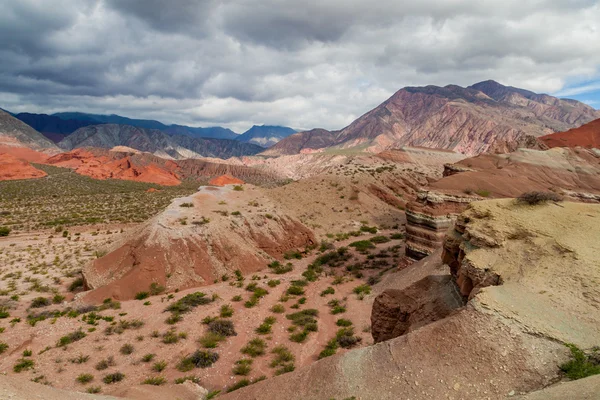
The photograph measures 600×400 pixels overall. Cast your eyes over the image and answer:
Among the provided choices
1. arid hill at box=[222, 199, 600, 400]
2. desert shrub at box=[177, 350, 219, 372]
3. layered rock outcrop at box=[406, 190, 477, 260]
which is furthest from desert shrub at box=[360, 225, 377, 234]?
arid hill at box=[222, 199, 600, 400]

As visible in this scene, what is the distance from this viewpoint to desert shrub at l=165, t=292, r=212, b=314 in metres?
14.9

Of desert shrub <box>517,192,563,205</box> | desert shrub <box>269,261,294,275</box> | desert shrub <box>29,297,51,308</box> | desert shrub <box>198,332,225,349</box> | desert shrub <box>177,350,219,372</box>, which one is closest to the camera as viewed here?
desert shrub <box>517,192,563,205</box>

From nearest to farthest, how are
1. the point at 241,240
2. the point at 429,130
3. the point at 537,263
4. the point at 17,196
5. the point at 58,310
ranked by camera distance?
the point at 537,263 < the point at 58,310 < the point at 241,240 < the point at 17,196 < the point at 429,130

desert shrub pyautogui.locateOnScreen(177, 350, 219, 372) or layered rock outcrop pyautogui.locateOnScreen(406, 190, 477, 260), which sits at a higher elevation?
layered rock outcrop pyautogui.locateOnScreen(406, 190, 477, 260)

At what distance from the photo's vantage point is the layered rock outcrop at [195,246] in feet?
58.0

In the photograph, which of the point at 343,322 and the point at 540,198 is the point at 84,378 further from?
the point at 540,198

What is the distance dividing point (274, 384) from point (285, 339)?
18.3ft

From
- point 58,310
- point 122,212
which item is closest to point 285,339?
point 58,310

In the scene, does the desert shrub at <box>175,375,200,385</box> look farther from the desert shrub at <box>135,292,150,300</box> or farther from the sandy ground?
the desert shrub at <box>135,292,150,300</box>

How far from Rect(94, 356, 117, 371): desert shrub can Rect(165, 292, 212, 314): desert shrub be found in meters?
3.73

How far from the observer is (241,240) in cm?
2208

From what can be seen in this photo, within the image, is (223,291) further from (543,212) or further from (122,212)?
(122,212)

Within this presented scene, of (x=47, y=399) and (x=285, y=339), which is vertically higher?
(x=47, y=399)

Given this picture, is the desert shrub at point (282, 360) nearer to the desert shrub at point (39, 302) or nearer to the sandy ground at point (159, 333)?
the sandy ground at point (159, 333)
